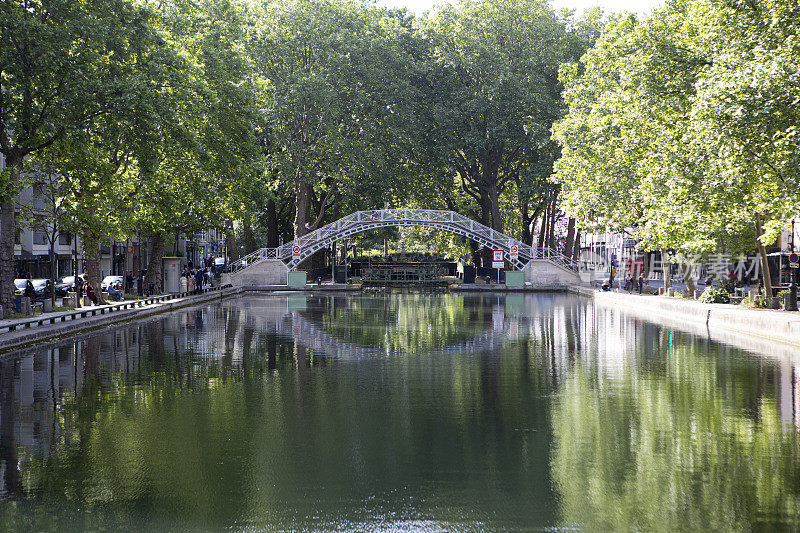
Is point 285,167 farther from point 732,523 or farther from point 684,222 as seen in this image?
point 732,523

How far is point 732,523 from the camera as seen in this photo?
6629 millimetres

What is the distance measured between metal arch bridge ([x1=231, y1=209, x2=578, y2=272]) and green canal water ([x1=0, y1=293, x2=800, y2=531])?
134ft

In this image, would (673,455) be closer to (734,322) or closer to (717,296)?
(734,322)

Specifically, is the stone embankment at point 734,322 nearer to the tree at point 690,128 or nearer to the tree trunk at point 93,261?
the tree at point 690,128

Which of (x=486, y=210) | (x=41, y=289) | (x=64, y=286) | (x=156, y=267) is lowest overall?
(x=41, y=289)

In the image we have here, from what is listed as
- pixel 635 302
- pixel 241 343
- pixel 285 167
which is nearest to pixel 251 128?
pixel 285 167

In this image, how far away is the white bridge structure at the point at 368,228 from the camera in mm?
59656

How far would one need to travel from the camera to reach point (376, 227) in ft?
204

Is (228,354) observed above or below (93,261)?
below

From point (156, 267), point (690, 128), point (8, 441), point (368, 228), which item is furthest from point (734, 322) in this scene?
point (368, 228)

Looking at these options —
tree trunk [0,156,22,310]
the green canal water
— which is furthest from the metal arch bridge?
the green canal water

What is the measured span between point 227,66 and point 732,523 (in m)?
39.4

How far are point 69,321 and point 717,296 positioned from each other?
24403 millimetres

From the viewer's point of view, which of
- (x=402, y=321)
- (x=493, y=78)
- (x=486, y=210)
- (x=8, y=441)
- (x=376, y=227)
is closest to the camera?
(x=8, y=441)
